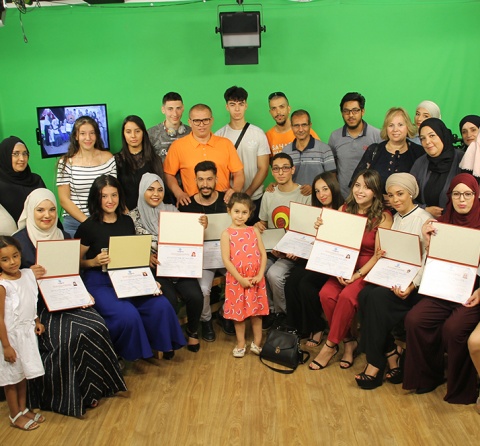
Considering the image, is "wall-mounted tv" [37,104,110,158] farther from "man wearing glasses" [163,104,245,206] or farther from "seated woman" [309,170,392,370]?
"seated woman" [309,170,392,370]

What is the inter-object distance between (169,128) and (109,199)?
1279 millimetres

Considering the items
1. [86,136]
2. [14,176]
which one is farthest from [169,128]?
[14,176]

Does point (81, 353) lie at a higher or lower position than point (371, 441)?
higher

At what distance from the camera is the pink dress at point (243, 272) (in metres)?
4.09

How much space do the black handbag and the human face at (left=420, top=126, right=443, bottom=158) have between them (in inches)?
64.4

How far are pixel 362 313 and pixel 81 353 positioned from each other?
6.11ft

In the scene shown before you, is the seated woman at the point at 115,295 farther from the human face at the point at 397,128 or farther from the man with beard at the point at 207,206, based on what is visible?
the human face at the point at 397,128

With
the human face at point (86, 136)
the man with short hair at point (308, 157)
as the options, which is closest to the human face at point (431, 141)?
the man with short hair at point (308, 157)

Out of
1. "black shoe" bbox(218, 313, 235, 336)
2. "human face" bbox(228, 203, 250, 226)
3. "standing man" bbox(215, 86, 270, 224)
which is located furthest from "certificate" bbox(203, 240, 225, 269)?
"standing man" bbox(215, 86, 270, 224)

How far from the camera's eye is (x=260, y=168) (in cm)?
497

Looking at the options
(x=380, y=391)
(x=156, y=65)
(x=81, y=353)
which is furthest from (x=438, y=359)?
(x=156, y=65)

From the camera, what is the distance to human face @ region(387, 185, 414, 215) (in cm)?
374

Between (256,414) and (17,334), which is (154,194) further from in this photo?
(256,414)

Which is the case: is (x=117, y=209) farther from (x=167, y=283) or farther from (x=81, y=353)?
(x=81, y=353)
